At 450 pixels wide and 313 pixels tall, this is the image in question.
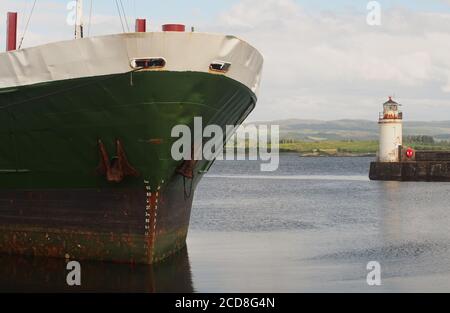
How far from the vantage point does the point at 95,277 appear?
15008 millimetres

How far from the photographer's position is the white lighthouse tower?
60.3 metres

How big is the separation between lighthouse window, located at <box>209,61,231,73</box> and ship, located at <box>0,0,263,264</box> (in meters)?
0.03

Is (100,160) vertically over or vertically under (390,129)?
under

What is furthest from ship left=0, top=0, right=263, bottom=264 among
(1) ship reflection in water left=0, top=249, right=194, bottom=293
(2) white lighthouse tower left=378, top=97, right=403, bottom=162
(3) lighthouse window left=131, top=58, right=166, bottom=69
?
(2) white lighthouse tower left=378, top=97, right=403, bottom=162

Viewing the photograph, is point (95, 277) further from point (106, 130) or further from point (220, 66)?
point (220, 66)

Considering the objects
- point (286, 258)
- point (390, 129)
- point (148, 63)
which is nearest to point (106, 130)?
point (148, 63)

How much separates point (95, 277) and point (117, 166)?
2337 millimetres

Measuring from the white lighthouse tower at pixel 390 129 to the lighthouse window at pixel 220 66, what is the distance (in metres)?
47.0

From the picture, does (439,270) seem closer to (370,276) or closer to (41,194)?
(370,276)

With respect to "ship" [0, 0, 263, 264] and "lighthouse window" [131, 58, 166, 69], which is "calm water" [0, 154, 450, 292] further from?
"lighthouse window" [131, 58, 166, 69]
